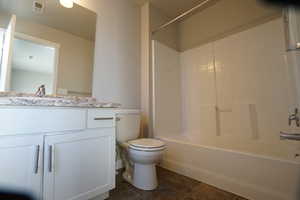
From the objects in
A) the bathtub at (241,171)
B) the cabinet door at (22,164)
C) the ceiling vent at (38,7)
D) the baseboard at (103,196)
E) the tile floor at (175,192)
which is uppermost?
the ceiling vent at (38,7)

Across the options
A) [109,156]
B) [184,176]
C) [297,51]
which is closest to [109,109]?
[109,156]

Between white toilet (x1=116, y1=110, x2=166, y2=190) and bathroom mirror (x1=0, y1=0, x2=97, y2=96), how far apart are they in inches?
23.0

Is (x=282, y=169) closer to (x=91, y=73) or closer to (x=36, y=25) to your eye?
(x=91, y=73)

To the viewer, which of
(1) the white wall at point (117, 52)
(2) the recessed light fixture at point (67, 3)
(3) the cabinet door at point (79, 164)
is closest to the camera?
(3) the cabinet door at point (79, 164)

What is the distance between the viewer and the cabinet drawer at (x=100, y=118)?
1136 mm

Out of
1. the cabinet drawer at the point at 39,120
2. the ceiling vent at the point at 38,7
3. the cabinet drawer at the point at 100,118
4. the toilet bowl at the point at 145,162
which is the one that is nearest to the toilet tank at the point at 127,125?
the toilet bowl at the point at 145,162

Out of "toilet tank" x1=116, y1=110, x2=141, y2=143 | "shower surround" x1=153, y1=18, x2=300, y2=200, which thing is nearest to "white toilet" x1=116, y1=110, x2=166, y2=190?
"toilet tank" x1=116, y1=110, x2=141, y2=143

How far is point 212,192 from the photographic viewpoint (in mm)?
1380

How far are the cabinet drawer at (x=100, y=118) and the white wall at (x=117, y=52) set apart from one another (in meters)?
0.60

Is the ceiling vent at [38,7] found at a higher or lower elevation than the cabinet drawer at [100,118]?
higher

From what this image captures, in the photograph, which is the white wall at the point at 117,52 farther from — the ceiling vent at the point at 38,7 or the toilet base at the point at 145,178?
the toilet base at the point at 145,178

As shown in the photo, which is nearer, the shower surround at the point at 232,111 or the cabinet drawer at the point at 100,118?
the cabinet drawer at the point at 100,118

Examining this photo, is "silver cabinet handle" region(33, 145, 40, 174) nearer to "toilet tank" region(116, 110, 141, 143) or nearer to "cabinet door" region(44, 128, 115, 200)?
"cabinet door" region(44, 128, 115, 200)

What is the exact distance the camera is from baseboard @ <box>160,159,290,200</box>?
119 cm
